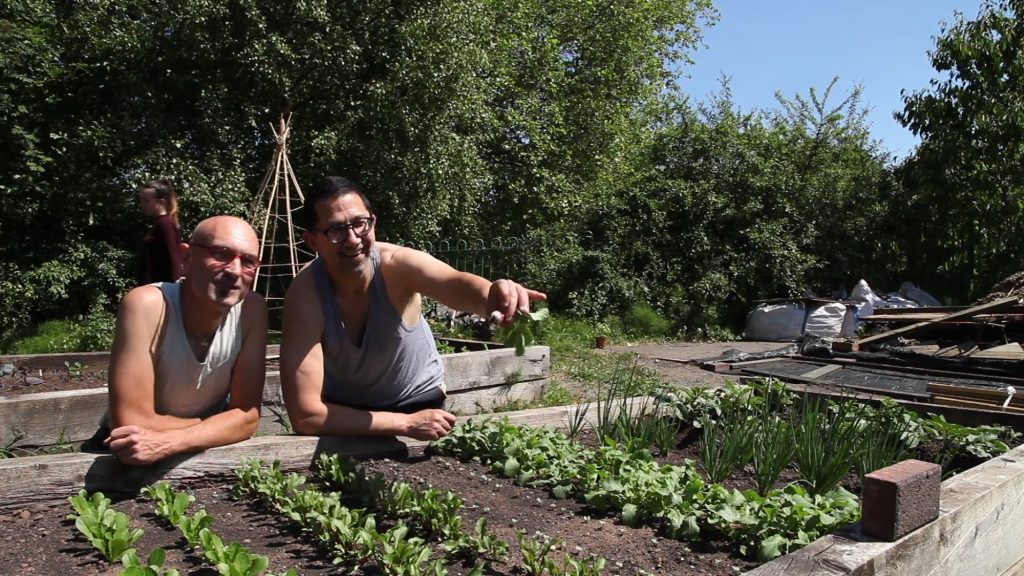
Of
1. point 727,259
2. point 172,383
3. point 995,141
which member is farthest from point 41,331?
point 995,141

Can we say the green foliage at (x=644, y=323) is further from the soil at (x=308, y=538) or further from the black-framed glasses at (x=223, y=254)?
the black-framed glasses at (x=223, y=254)

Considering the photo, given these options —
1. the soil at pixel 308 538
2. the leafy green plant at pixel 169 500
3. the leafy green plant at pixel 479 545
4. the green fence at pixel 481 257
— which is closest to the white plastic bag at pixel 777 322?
the green fence at pixel 481 257

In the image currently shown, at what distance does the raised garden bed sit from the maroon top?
345 cm

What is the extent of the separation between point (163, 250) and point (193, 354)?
3701mm

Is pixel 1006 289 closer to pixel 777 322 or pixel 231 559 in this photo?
pixel 777 322

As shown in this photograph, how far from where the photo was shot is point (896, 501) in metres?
2.07

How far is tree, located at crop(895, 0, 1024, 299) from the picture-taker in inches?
525

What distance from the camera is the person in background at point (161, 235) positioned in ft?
19.2

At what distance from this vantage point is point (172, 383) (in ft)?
8.47

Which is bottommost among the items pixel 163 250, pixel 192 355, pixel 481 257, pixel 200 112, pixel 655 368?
pixel 655 368

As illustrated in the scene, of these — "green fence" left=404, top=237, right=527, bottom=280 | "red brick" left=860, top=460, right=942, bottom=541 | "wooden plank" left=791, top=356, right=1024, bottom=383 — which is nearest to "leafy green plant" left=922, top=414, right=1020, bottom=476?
"red brick" left=860, top=460, right=942, bottom=541

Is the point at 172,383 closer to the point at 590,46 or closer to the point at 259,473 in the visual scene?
the point at 259,473

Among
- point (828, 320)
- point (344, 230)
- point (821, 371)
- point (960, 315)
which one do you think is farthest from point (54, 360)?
point (828, 320)

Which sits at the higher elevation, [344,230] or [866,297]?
[344,230]
